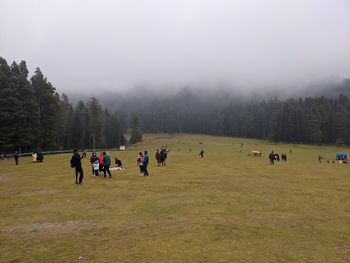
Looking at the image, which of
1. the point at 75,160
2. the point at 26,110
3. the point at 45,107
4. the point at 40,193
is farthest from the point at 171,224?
the point at 45,107

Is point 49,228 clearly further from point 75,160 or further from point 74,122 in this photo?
point 74,122

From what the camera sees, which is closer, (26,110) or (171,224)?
(171,224)

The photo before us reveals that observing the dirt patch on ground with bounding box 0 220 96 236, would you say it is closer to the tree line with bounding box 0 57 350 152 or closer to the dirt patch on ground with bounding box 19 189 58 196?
the dirt patch on ground with bounding box 19 189 58 196

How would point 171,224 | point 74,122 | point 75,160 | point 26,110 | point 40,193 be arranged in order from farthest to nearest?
point 74,122 → point 26,110 → point 75,160 → point 40,193 → point 171,224

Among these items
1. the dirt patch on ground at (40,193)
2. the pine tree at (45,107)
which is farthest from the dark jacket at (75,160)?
the pine tree at (45,107)

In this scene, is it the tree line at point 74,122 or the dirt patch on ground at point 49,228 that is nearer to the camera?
the dirt patch on ground at point 49,228

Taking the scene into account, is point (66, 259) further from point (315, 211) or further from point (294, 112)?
point (294, 112)

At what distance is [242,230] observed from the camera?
1409 cm

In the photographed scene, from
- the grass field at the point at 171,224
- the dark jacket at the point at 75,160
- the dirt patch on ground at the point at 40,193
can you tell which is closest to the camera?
the grass field at the point at 171,224

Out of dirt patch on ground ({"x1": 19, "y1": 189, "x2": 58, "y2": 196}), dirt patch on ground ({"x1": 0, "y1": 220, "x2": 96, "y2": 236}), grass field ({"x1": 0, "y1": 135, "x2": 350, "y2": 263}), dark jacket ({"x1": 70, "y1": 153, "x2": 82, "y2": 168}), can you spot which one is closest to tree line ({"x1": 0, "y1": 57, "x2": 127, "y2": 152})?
grass field ({"x1": 0, "y1": 135, "x2": 350, "y2": 263})

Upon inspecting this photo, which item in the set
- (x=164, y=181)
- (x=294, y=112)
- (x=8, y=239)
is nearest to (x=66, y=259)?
(x=8, y=239)

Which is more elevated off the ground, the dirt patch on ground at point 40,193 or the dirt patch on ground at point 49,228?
the dirt patch on ground at point 40,193

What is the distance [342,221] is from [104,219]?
34.8ft

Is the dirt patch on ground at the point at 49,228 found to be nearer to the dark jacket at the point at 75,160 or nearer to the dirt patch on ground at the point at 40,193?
the dirt patch on ground at the point at 40,193
